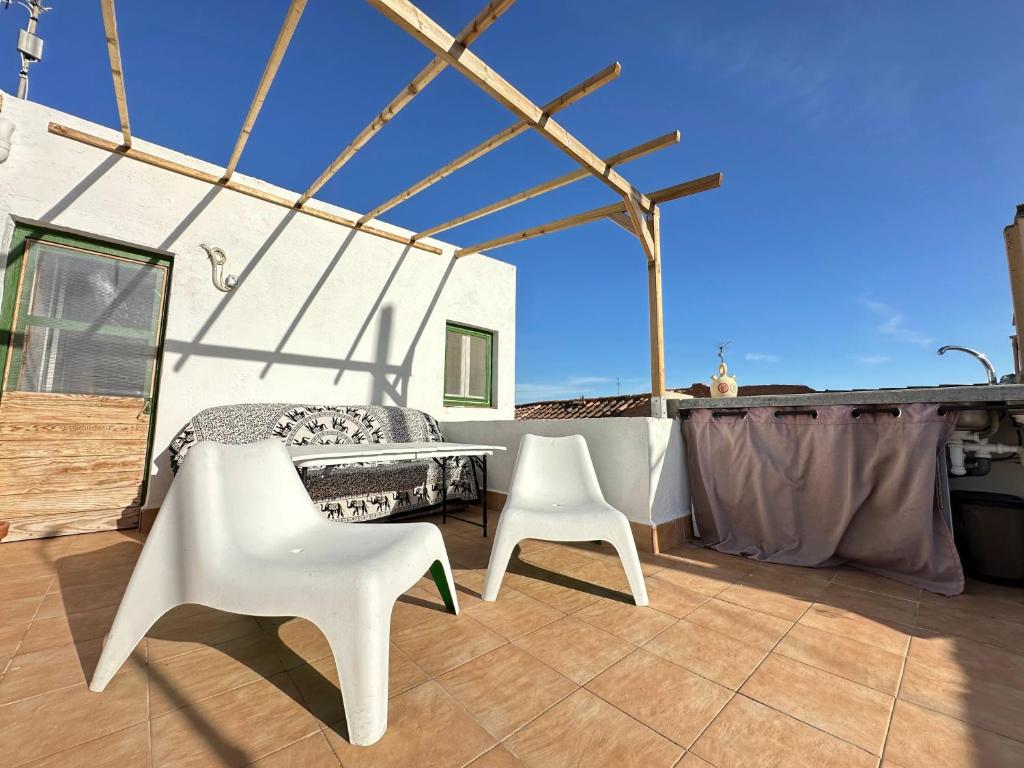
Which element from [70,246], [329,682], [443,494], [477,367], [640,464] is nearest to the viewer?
[329,682]

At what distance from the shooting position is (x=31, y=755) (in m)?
0.93

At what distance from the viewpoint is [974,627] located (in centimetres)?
163

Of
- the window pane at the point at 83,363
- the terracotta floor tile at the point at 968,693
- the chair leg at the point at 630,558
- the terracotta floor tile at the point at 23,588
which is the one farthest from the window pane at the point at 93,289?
the terracotta floor tile at the point at 968,693

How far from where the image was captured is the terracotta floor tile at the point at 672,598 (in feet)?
5.89

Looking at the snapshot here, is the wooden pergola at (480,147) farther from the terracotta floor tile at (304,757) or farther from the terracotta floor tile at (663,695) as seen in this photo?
the terracotta floor tile at (304,757)

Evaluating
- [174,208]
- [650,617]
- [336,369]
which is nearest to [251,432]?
[336,369]

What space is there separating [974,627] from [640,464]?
157cm

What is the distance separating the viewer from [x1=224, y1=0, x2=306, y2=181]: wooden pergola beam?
184cm

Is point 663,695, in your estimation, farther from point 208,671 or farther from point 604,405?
point 604,405

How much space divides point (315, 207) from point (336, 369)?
1696 mm

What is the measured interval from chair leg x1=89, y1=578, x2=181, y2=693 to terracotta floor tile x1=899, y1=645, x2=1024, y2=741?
7.66 feet

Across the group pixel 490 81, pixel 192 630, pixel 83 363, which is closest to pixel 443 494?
pixel 192 630

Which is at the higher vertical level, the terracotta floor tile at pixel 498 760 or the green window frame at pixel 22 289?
the green window frame at pixel 22 289

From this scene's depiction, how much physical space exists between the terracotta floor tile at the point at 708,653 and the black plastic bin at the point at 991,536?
5.67ft
